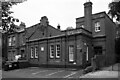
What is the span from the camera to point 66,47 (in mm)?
19516

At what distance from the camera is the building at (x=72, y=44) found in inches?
728

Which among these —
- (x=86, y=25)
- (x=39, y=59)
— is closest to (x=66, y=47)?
(x=39, y=59)

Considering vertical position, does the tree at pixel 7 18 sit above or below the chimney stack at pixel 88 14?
below

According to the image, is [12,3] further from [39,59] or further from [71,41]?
[39,59]

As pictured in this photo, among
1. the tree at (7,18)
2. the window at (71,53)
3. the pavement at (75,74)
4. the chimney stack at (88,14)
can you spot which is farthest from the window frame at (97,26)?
the tree at (7,18)

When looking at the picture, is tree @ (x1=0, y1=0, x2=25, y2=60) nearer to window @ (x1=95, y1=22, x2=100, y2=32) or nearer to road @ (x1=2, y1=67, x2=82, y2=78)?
road @ (x1=2, y1=67, x2=82, y2=78)

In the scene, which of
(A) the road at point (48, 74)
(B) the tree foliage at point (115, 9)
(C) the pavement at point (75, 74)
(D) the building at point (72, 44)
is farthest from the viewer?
(B) the tree foliage at point (115, 9)

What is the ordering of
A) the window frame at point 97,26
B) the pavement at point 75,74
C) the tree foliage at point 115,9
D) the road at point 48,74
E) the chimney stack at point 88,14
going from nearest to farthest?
the pavement at point 75,74
the road at point 48,74
the tree foliage at point 115,9
the window frame at point 97,26
the chimney stack at point 88,14

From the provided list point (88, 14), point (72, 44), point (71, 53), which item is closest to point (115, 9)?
point (88, 14)

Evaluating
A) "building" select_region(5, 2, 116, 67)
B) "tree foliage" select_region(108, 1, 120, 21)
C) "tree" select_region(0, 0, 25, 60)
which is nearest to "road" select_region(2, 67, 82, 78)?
"building" select_region(5, 2, 116, 67)

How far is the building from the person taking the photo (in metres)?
18.5

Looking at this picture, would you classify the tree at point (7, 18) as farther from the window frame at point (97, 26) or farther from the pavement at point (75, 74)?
the window frame at point (97, 26)

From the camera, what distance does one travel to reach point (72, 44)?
18969 mm

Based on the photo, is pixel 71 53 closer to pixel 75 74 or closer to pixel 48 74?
pixel 75 74
